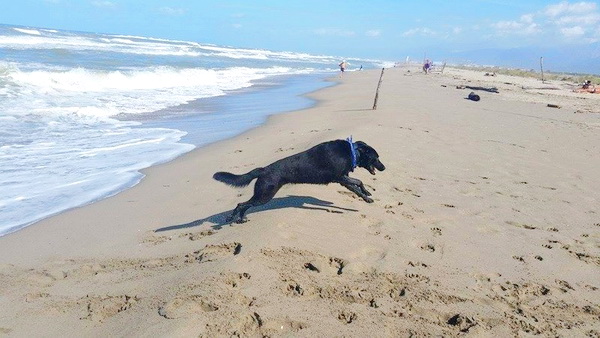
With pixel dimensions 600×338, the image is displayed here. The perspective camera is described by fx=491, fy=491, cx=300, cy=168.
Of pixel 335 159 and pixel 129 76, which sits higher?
pixel 335 159

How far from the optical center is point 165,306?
3.47 m

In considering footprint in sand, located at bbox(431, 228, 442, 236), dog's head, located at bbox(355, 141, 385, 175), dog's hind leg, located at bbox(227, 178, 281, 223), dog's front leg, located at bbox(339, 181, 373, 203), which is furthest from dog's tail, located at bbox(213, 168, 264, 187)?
footprint in sand, located at bbox(431, 228, 442, 236)

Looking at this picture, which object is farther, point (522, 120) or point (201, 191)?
point (522, 120)

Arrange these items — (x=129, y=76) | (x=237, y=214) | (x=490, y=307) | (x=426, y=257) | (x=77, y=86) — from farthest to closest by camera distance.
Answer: (x=129, y=76)
(x=77, y=86)
(x=237, y=214)
(x=426, y=257)
(x=490, y=307)

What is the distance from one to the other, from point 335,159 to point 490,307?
2.62m

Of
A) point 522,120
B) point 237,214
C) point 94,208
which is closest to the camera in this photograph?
point 237,214

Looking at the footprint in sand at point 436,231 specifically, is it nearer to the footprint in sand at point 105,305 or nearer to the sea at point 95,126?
the footprint in sand at point 105,305

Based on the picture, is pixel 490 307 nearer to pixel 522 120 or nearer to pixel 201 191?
pixel 201 191

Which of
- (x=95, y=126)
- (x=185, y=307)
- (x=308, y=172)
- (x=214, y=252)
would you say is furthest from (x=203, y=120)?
(x=185, y=307)

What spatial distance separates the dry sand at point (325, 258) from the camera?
11.3 feet

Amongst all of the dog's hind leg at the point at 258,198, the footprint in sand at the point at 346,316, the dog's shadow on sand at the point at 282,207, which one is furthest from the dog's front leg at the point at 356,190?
the footprint in sand at the point at 346,316

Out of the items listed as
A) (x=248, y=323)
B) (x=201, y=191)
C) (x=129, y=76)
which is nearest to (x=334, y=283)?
(x=248, y=323)

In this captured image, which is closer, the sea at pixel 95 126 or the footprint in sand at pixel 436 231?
the footprint in sand at pixel 436 231

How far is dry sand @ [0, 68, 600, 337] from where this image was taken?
3445mm
